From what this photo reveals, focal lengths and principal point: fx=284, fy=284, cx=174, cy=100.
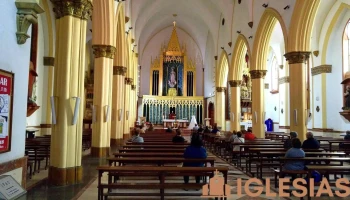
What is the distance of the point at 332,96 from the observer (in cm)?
1741

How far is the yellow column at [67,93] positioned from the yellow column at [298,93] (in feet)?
29.7

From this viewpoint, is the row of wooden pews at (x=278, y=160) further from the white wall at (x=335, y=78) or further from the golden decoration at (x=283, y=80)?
the golden decoration at (x=283, y=80)

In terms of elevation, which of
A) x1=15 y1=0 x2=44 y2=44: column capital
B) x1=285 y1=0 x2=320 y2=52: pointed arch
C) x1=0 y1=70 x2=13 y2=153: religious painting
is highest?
x1=285 y1=0 x2=320 y2=52: pointed arch

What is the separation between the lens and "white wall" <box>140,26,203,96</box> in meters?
33.2

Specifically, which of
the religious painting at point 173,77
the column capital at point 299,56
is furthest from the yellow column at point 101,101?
the religious painting at point 173,77

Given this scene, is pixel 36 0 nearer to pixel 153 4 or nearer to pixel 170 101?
pixel 153 4

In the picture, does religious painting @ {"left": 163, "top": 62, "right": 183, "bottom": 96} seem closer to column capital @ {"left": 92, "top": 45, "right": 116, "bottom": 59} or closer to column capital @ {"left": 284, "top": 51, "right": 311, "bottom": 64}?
column capital @ {"left": 284, "top": 51, "right": 311, "bottom": 64}

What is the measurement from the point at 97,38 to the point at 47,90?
6748 mm

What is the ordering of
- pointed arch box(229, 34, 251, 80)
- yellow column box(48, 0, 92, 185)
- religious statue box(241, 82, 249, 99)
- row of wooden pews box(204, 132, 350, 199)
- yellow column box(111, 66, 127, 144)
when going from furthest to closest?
religious statue box(241, 82, 249, 99) < pointed arch box(229, 34, 251, 80) < yellow column box(111, 66, 127, 144) < yellow column box(48, 0, 92, 185) < row of wooden pews box(204, 132, 350, 199)

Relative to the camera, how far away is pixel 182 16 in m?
29.9

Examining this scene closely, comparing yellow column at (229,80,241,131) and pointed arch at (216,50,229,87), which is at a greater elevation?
pointed arch at (216,50,229,87)

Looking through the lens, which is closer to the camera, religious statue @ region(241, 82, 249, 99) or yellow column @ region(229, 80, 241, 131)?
yellow column @ region(229, 80, 241, 131)

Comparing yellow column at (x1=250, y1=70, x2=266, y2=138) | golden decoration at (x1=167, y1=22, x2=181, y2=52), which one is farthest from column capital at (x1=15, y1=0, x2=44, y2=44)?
golden decoration at (x1=167, y1=22, x2=181, y2=52)

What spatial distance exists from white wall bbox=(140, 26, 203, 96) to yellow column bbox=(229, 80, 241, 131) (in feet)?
41.1
